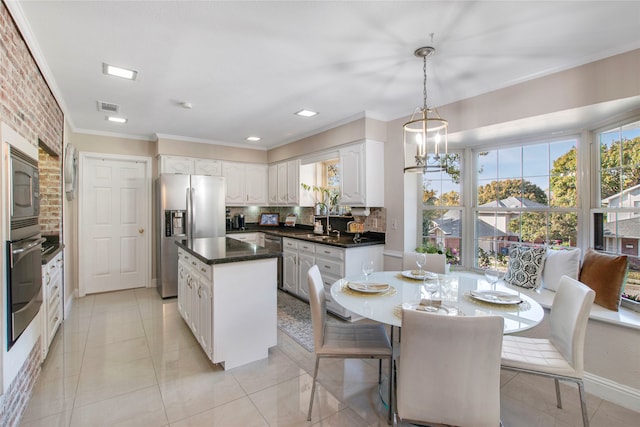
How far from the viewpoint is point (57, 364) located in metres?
2.56

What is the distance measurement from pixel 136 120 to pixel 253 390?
12.0 ft

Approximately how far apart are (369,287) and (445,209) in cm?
203

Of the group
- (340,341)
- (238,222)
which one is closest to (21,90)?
(340,341)

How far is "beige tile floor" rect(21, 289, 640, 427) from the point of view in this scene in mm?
1928

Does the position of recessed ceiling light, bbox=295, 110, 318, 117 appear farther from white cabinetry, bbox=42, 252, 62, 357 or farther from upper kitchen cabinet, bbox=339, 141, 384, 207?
white cabinetry, bbox=42, 252, 62, 357

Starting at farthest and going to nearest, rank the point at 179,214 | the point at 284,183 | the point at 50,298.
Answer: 1. the point at 284,183
2. the point at 179,214
3. the point at 50,298

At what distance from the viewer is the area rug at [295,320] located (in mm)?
3060

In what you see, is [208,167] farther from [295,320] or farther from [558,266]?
[558,266]

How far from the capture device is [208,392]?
2.20m

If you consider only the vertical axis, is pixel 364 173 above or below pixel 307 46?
below

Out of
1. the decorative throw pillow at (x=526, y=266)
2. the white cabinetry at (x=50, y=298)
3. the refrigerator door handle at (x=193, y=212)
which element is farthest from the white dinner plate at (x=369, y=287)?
the refrigerator door handle at (x=193, y=212)

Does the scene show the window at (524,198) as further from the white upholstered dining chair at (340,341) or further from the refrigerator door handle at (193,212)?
the refrigerator door handle at (193,212)

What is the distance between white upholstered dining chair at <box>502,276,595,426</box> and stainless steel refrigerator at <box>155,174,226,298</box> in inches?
162

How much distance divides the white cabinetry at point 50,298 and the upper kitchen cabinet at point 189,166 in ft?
6.74
